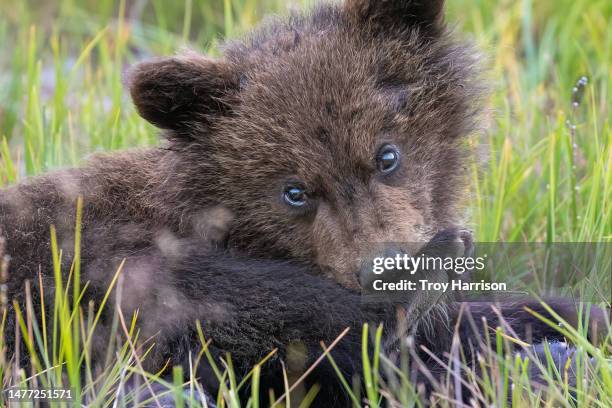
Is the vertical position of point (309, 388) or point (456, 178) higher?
point (456, 178)

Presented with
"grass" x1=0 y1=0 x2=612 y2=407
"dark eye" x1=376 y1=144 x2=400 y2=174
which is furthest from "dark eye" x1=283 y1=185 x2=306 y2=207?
"grass" x1=0 y1=0 x2=612 y2=407

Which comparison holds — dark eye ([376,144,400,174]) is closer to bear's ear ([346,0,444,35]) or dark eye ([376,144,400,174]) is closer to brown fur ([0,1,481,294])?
brown fur ([0,1,481,294])

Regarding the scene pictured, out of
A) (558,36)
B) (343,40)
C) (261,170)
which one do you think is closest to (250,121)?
(261,170)

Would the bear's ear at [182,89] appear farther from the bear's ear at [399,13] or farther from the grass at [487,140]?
the bear's ear at [399,13]

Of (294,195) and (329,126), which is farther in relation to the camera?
(294,195)

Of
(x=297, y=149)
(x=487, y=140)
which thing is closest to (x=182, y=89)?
(x=297, y=149)

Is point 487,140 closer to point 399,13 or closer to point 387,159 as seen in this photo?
point 399,13

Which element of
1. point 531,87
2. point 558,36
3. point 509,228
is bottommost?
point 509,228

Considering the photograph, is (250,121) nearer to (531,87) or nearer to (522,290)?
(522,290)
